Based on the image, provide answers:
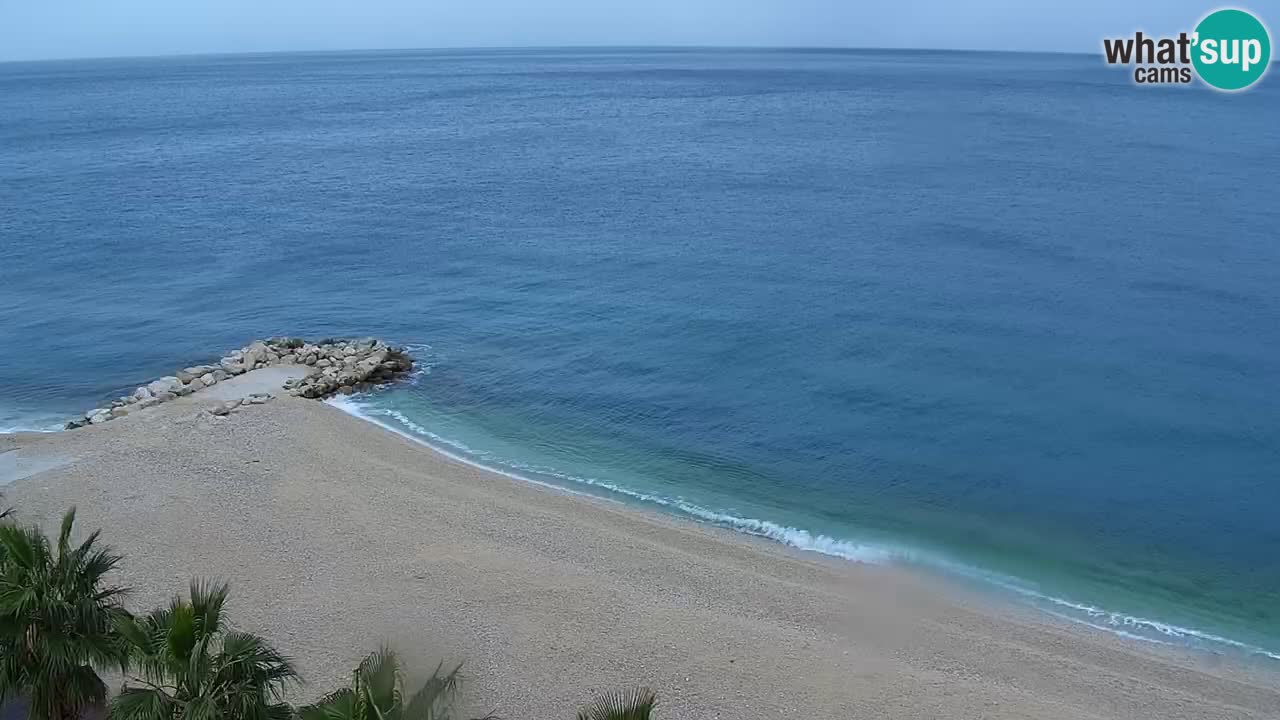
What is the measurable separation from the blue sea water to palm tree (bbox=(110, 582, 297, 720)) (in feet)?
54.4

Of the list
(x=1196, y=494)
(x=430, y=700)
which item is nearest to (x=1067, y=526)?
(x=1196, y=494)

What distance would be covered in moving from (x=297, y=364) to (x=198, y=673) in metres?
26.6

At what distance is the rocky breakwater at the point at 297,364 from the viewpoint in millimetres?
32875

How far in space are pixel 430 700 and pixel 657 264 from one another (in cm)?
4066

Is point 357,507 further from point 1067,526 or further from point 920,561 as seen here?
point 1067,526

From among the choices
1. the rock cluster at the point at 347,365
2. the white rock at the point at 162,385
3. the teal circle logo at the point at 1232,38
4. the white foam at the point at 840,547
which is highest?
the teal circle logo at the point at 1232,38

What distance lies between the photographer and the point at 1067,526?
86.9 feet

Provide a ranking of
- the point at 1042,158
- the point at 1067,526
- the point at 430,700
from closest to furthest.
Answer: the point at 430,700 < the point at 1067,526 < the point at 1042,158

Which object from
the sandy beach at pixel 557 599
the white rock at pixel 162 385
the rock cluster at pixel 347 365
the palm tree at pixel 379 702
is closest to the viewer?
the palm tree at pixel 379 702

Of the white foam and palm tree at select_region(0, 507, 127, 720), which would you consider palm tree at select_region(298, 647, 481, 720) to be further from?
the white foam

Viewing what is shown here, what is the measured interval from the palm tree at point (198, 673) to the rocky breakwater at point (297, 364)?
21246 millimetres

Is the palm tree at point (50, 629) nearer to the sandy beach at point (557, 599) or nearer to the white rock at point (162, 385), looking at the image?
the sandy beach at point (557, 599)

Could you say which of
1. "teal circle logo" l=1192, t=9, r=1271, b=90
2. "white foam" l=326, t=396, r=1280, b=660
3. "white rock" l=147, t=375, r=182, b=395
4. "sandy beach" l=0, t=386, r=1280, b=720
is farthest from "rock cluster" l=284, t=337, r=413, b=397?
"teal circle logo" l=1192, t=9, r=1271, b=90

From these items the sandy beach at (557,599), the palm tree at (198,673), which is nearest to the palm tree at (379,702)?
the palm tree at (198,673)
